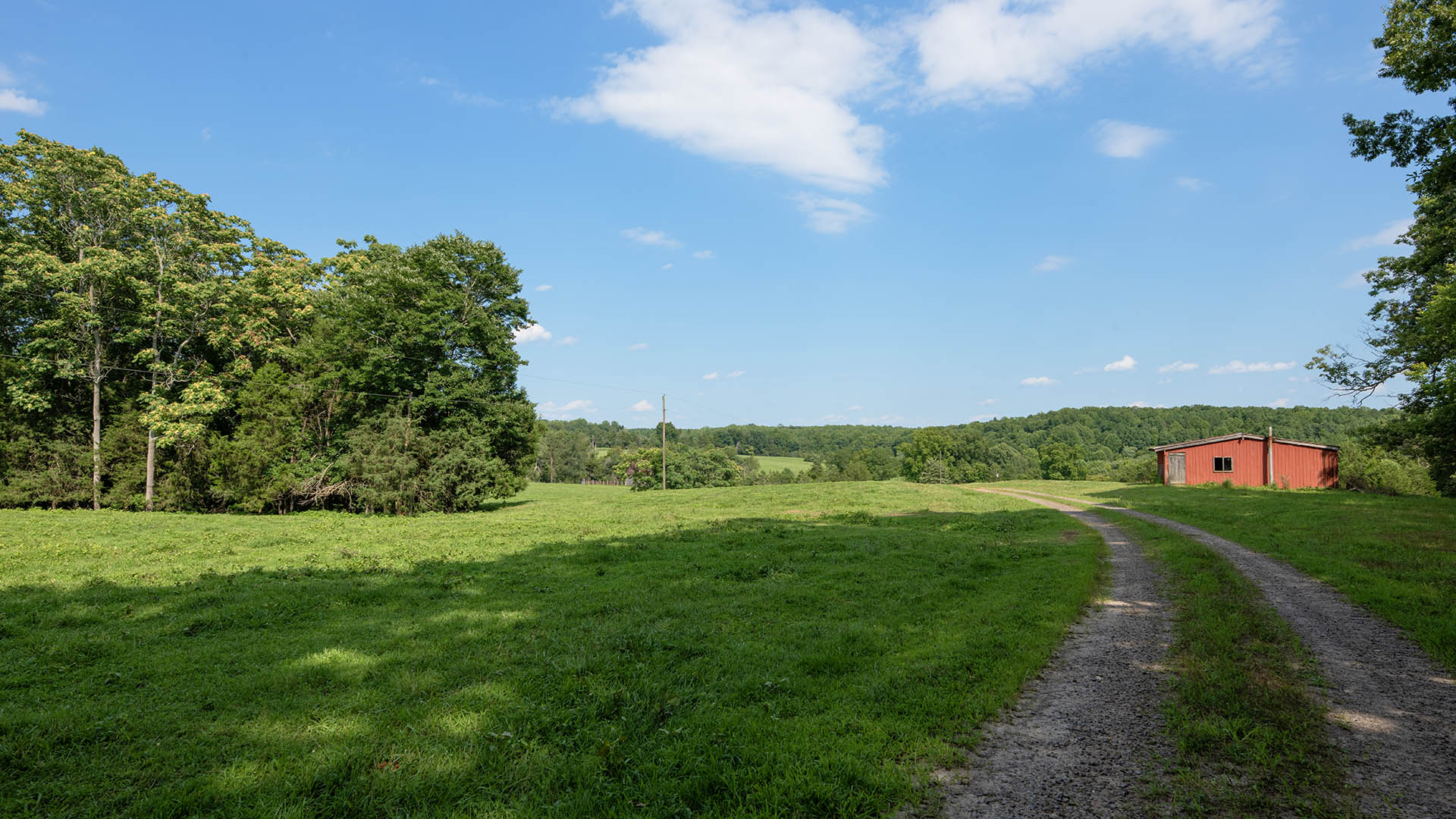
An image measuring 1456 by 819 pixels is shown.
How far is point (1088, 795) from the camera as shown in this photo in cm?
434

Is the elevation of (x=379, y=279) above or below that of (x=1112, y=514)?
above

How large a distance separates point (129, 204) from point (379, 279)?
41.4 feet

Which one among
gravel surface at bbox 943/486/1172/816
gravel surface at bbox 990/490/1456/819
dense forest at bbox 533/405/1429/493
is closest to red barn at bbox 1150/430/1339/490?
dense forest at bbox 533/405/1429/493

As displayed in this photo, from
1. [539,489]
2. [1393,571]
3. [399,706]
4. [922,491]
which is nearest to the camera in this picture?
[399,706]

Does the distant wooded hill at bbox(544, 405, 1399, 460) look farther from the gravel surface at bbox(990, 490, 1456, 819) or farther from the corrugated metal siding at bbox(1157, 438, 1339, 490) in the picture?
the gravel surface at bbox(990, 490, 1456, 819)

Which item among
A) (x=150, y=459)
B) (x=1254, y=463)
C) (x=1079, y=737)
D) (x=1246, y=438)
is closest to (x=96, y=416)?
(x=150, y=459)

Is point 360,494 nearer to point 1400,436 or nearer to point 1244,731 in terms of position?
point 1244,731

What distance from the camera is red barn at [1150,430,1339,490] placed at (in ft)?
140

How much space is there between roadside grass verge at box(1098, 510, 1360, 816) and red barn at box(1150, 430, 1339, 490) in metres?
44.2

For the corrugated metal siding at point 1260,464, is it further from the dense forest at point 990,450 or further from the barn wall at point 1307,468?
the dense forest at point 990,450

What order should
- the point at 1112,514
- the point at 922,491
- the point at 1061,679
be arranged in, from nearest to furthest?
the point at 1061,679 → the point at 1112,514 → the point at 922,491

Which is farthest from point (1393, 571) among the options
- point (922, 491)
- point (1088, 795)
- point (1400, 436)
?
point (922, 491)

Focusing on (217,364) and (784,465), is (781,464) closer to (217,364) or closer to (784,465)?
(784,465)

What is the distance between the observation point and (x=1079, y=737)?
5.28m
